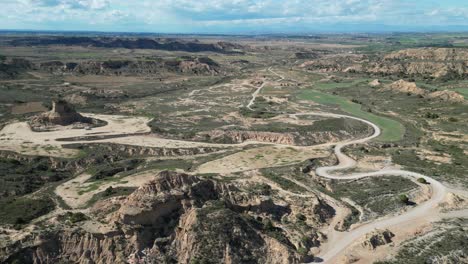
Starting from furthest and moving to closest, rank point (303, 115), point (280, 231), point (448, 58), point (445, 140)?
1. point (448, 58)
2. point (303, 115)
3. point (445, 140)
4. point (280, 231)

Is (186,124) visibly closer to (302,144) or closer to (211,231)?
(302,144)

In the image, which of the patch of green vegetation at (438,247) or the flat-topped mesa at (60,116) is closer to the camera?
the patch of green vegetation at (438,247)

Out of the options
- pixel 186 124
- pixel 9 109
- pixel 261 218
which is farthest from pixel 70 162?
pixel 9 109

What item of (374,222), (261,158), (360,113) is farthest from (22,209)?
(360,113)

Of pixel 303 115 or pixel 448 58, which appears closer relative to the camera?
pixel 303 115

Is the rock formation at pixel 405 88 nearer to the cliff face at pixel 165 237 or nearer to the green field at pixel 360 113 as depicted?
the green field at pixel 360 113

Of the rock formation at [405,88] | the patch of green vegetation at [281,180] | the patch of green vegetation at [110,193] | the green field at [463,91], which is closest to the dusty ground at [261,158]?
the patch of green vegetation at [281,180]

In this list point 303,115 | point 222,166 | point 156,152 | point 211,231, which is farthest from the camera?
point 303,115
